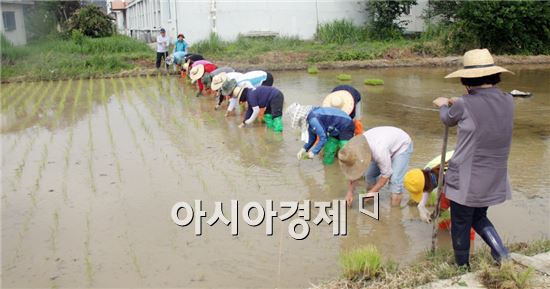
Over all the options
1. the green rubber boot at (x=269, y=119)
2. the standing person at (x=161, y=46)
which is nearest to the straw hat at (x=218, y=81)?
the green rubber boot at (x=269, y=119)

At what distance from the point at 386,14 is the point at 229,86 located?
12.5 m

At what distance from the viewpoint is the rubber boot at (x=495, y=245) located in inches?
114

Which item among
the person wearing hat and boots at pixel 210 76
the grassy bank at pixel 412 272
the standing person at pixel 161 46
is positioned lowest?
the grassy bank at pixel 412 272

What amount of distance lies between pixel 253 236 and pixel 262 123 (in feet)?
12.9

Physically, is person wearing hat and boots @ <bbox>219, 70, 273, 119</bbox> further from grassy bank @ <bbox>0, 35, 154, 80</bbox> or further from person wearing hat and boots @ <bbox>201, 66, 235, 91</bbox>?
grassy bank @ <bbox>0, 35, 154, 80</bbox>

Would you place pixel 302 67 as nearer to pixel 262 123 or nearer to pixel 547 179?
pixel 262 123

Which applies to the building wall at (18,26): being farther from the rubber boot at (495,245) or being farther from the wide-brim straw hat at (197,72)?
the rubber boot at (495,245)

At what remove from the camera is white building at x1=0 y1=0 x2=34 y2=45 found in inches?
780

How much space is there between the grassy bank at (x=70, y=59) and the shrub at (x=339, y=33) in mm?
6267

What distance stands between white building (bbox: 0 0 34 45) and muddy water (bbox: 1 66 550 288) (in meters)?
12.7

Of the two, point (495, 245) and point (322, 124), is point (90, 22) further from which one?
point (495, 245)

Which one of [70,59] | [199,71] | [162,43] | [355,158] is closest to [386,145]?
[355,158]

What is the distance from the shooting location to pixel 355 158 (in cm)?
399

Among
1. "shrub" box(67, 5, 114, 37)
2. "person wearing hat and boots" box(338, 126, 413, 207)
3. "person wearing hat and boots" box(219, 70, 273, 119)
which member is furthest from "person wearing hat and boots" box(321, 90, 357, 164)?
"shrub" box(67, 5, 114, 37)
